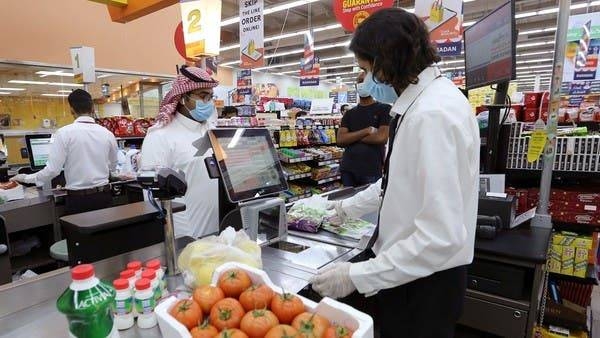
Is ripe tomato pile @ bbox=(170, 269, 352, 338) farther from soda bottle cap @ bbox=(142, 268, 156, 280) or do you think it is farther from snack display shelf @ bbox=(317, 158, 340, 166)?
snack display shelf @ bbox=(317, 158, 340, 166)

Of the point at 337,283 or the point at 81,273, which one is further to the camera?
the point at 337,283

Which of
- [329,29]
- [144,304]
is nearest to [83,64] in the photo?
[144,304]

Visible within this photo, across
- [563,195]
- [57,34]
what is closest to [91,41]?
[57,34]

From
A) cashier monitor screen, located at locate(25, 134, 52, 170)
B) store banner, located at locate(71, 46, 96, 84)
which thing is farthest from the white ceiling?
cashier monitor screen, located at locate(25, 134, 52, 170)

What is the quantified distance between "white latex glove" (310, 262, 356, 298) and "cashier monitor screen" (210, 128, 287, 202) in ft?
1.66

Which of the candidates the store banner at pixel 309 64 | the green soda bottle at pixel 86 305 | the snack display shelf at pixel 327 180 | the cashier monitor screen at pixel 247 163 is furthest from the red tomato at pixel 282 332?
the store banner at pixel 309 64

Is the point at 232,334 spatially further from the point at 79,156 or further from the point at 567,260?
the point at 79,156

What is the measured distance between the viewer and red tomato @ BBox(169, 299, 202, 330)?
854 millimetres

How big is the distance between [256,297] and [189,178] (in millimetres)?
1443

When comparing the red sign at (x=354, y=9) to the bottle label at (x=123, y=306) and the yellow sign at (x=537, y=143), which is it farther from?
the bottle label at (x=123, y=306)

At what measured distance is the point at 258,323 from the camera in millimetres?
819

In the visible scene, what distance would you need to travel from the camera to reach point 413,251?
3.59ft

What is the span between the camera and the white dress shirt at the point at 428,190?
1.06 meters

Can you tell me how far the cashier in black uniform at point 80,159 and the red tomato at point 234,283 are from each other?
3.17 m
